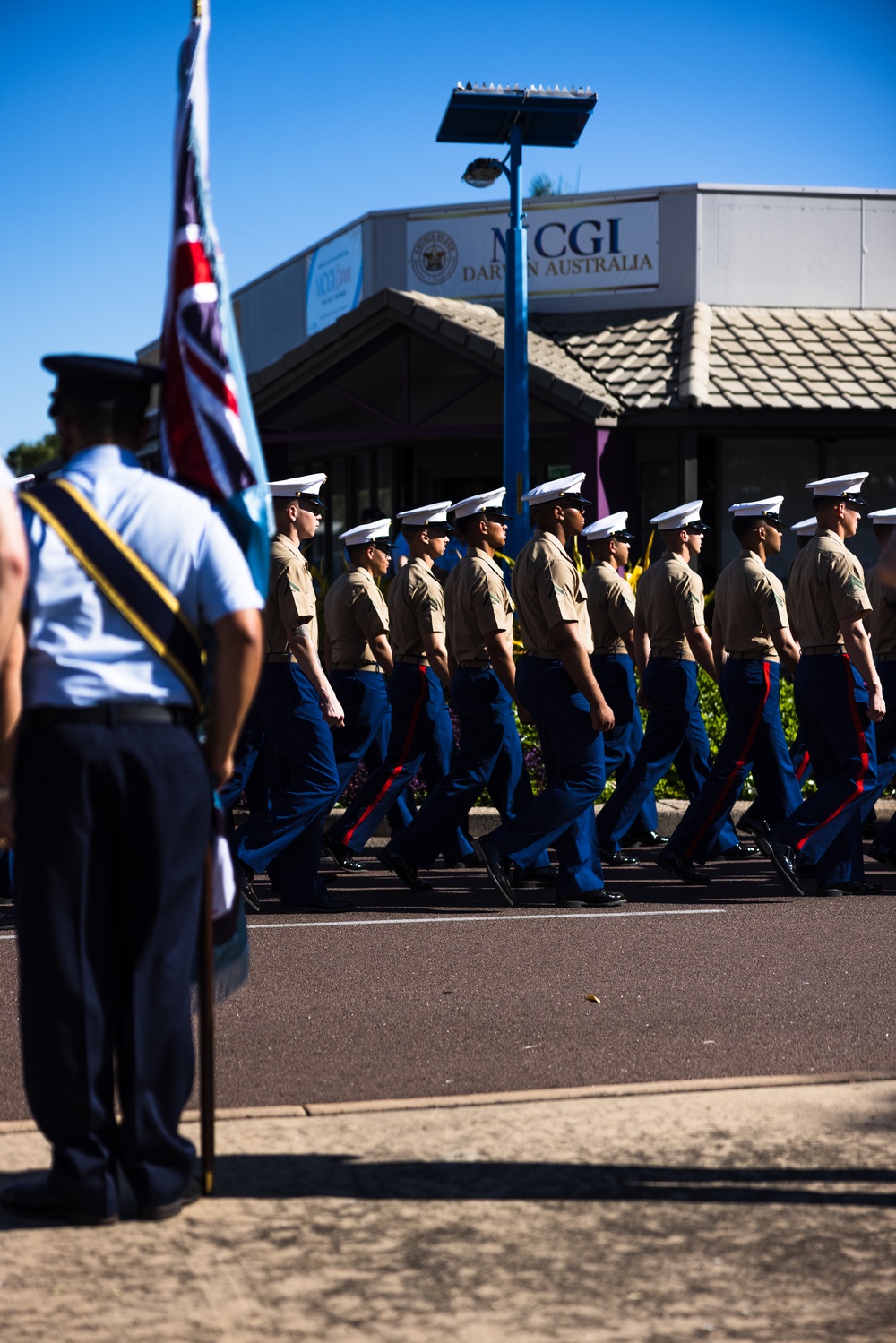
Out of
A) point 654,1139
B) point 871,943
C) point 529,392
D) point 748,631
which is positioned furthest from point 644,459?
point 654,1139

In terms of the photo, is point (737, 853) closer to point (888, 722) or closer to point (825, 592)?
point (888, 722)

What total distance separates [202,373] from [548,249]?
1826 cm

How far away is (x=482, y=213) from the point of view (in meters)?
22.0

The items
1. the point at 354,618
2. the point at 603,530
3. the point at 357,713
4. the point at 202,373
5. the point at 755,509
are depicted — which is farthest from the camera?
the point at 603,530

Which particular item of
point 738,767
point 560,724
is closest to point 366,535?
point 560,724

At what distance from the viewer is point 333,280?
24047 mm

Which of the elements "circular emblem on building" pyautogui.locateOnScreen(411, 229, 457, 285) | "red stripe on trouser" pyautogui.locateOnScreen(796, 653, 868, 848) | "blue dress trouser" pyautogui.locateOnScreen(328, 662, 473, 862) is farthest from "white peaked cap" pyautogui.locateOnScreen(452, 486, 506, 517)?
"circular emblem on building" pyautogui.locateOnScreen(411, 229, 457, 285)

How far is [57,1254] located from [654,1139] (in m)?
1.59

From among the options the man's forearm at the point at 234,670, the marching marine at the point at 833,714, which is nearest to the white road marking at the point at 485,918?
the marching marine at the point at 833,714

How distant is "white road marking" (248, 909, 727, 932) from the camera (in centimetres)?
791

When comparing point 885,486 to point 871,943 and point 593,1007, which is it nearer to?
point 871,943

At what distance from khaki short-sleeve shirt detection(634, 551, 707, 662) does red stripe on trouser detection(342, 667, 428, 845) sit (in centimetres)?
154

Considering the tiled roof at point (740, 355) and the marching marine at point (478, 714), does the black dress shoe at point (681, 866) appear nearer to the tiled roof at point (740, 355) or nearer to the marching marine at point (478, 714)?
the marching marine at point (478, 714)

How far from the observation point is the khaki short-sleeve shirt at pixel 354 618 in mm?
9586
